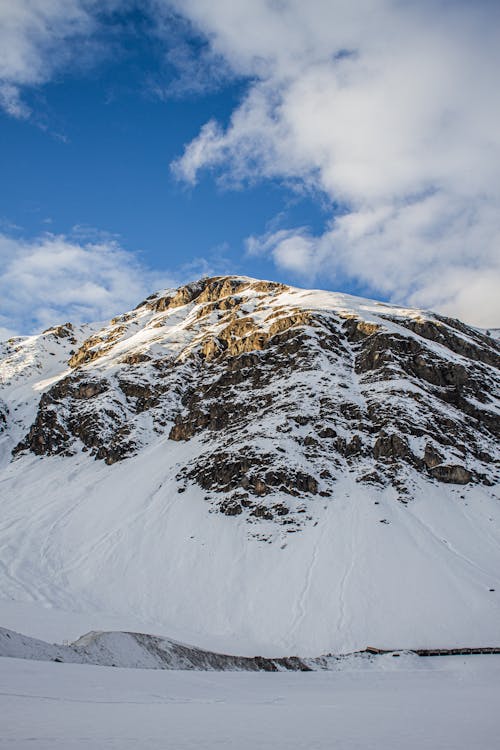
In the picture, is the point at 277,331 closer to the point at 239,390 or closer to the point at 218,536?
the point at 239,390

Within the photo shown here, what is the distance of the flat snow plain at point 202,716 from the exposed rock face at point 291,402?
29972mm

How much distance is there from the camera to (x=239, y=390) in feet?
208

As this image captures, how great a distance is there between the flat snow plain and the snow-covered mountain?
17515 mm

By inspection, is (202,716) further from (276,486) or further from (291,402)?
(291,402)

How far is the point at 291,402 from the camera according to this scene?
54.9m

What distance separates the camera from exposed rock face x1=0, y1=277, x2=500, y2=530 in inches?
1799

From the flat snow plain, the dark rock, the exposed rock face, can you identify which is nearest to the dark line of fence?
the flat snow plain

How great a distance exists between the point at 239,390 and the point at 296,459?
19.0 metres

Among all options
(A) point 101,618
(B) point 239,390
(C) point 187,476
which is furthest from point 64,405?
(A) point 101,618

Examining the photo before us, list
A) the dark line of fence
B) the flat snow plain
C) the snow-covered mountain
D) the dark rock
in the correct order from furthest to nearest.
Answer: the dark rock → the snow-covered mountain → the dark line of fence → the flat snow plain

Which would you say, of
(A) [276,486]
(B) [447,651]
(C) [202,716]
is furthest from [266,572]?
(C) [202,716]

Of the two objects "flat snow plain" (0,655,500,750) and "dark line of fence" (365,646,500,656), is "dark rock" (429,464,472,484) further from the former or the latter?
"flat snow plain" (0,655,500,750)

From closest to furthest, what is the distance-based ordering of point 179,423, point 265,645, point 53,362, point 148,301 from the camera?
point 265,645, point 179,423, point 53,362, point 148,301

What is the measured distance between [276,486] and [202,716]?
123 ft
